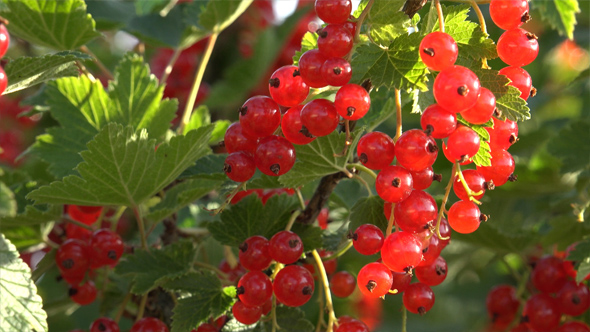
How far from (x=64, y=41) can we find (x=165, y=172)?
472 millimetres

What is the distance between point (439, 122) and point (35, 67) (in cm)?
64

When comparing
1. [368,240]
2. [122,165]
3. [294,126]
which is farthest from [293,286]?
[122,165]

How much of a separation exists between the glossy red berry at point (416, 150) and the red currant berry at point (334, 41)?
161mm

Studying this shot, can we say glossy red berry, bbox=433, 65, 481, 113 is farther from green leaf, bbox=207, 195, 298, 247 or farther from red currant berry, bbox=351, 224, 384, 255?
green leaf, bbox=207, 195, 298, 247

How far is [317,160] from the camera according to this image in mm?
1073

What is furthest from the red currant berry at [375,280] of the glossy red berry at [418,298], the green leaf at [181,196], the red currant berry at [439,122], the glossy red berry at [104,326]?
the glossy red berry at [104,326]

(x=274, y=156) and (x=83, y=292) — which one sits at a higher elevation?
(x=274, y=156)

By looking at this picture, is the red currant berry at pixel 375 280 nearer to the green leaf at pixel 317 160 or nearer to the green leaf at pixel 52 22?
the green leaf at pixel 317 160

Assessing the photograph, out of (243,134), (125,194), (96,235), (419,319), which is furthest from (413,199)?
(419,319)

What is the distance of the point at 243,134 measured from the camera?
1.02 m

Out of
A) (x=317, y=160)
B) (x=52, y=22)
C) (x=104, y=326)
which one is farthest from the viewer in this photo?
(x=52, y=22)

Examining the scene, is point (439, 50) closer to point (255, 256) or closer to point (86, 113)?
point (255, 256)

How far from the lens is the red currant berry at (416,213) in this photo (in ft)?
3.02

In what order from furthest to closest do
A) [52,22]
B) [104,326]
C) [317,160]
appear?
[52,22], [104,326], [317,160]
